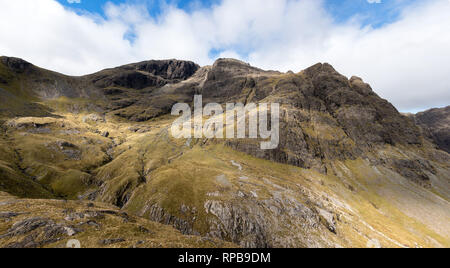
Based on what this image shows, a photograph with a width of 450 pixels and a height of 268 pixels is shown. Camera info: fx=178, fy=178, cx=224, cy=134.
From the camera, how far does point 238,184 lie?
84.9 meters

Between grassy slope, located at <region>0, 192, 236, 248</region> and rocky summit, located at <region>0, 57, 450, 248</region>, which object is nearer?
grassy slope, located at <region>0, 192, 236, 248</region>

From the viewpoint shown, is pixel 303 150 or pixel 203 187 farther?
pixel 303 150

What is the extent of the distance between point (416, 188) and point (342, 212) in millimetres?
80300

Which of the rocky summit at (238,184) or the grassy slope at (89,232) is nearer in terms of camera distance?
the grassy slope at (89,232)

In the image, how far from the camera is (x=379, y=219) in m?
92.0

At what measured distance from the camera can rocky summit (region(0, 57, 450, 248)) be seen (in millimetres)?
32938

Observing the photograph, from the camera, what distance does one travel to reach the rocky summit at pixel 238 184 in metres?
32.9

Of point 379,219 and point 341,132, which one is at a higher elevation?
point 341,132

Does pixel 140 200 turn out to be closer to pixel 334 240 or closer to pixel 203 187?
pixel 203 187
